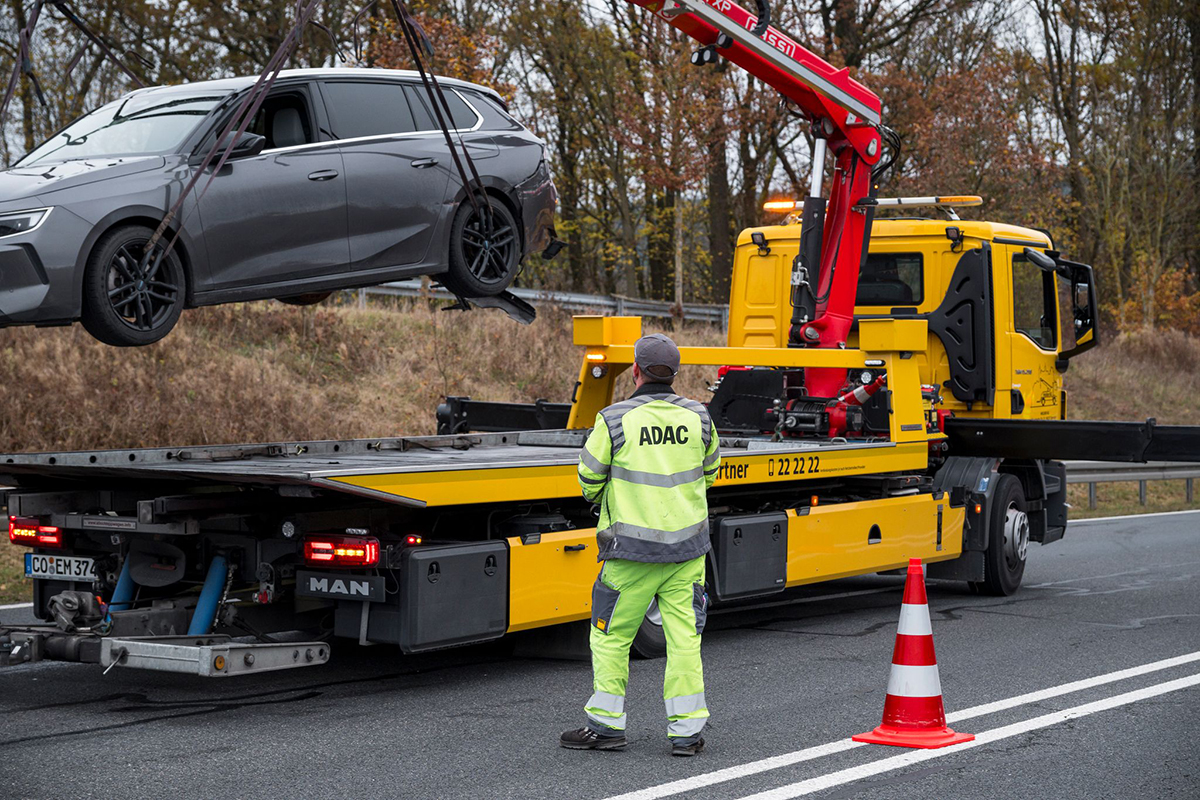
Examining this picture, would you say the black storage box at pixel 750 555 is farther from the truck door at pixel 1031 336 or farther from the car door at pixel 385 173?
the truck door at pixel 1031 336

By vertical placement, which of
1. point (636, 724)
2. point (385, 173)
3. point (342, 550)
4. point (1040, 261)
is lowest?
point (636, 724)

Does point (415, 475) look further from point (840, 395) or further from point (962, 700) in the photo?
point (840, 395)

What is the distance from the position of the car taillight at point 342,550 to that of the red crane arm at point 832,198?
4.86m

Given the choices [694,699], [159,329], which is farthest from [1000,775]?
[159,329]

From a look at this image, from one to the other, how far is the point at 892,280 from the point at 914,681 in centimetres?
578

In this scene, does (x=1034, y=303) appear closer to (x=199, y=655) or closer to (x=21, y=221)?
(x=199, y=655)

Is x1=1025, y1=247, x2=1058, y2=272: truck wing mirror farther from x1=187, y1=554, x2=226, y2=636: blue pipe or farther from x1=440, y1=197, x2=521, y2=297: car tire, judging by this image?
x1=187, y1=554, x2=226, y2=636: blue pipe

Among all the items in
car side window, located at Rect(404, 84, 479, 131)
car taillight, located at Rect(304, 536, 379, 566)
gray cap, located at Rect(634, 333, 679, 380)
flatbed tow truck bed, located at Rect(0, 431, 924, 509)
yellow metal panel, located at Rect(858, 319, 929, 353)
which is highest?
car side window, located at Rect(404, 84, 479, 131)

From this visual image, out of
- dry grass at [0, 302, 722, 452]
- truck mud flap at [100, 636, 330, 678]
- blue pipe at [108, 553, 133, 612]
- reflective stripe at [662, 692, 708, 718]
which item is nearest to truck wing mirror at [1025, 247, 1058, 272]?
reflective stripe at [662, 692, 708, 718]

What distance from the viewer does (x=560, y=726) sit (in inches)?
240

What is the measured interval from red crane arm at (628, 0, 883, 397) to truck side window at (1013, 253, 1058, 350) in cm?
136

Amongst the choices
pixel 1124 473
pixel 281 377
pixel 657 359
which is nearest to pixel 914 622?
pixel 657 359

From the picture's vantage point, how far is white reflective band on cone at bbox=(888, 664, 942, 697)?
5.73 metres

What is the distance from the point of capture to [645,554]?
18.1 ft
